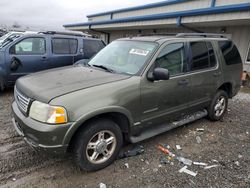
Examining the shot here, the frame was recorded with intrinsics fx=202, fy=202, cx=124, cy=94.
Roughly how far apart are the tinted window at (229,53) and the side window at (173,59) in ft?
4.81

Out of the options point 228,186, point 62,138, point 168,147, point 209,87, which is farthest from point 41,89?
point 209,87

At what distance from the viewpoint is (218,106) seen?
479cm

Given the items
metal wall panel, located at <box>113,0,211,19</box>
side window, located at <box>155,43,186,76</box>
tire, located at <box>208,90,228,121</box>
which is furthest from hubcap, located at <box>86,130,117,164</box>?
metal wall panel, located at <box>113,0,211,19</box>

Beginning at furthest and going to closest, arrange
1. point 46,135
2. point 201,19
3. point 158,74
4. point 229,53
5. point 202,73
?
point 201,19, point 229,53, point 202,73, point 158,74, point 46,135

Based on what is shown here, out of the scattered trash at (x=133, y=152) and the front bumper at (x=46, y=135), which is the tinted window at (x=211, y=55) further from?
the front bumper at (x=46, y=135)

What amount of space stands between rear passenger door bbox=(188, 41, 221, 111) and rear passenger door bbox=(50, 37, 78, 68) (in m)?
4.54

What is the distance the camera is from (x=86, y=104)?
2508 mm

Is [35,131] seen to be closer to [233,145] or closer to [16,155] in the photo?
[16,155]

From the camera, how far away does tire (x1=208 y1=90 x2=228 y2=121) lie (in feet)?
15.1

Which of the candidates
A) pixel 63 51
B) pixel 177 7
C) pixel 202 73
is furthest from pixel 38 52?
pixel 177 7

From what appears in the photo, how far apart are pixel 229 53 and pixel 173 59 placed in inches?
79.1

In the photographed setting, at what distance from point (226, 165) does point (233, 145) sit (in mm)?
807

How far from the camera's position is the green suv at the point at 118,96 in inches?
96.3

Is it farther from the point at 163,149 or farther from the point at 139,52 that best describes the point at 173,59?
the point at 163,149
